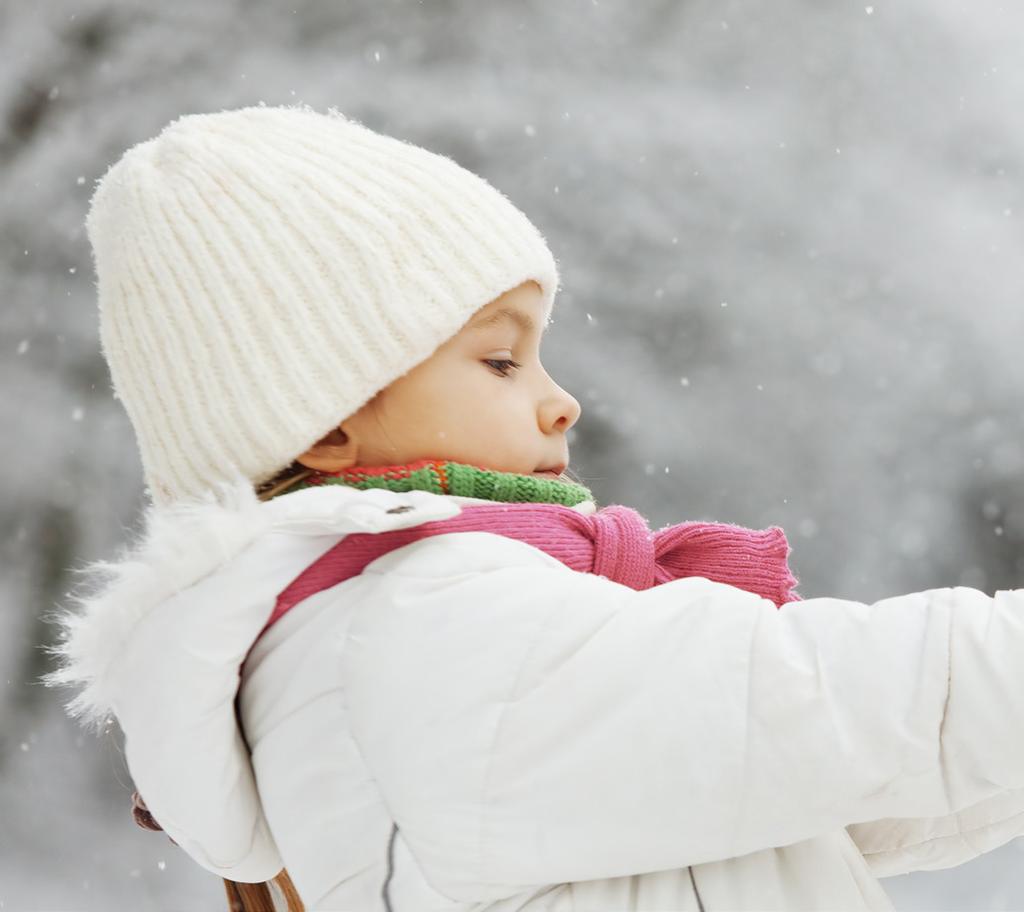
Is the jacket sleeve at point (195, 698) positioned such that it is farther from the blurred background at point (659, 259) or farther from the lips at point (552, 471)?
the blurred background at point (659, 259)

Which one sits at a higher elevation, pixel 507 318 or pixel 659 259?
pixel 507 318

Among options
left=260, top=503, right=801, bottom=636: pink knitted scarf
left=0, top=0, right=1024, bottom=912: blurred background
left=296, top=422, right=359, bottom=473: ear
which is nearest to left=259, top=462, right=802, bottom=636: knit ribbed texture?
left=260, top=503, right=801, bottom=636: pink knitted scarf

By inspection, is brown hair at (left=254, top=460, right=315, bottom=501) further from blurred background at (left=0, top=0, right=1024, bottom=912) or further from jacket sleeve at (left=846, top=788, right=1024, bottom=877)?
blurred background at (left=0, top=0, right=1024, bottom=912)

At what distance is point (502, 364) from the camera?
93 centimetres

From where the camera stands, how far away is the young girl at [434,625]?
2.26ft

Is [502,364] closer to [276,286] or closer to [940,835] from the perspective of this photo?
[276,286]


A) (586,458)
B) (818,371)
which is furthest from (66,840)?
(818,371)

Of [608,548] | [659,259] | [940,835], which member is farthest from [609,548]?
[659,259]

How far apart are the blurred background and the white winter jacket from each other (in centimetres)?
148

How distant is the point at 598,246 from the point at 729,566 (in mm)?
1530

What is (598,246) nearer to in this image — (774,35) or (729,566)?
(774,35)

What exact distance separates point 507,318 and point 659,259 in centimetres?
147

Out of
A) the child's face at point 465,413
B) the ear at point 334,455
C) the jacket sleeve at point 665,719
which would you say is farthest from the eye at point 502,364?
the jacket sleeve at point 665,719

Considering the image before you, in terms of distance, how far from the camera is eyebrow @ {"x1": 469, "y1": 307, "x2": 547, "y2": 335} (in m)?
0.92
